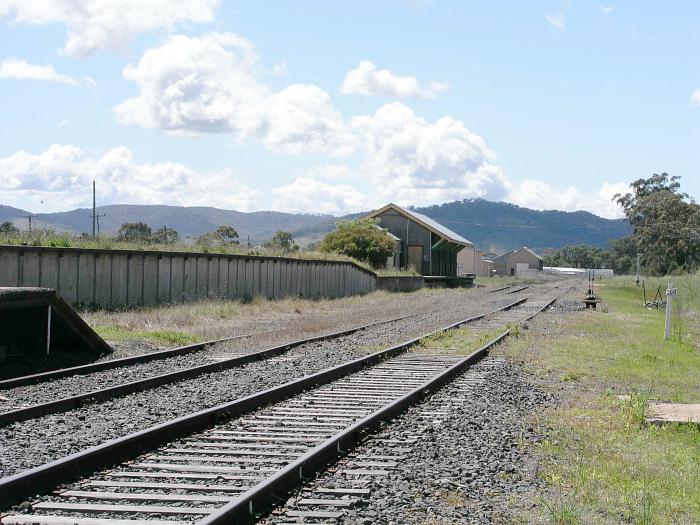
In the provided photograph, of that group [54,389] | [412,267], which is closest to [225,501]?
[54,389]

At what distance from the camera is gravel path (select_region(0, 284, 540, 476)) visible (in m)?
7.68

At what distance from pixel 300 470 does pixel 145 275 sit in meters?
21.0

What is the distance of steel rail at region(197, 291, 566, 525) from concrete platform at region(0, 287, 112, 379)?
6774 mm

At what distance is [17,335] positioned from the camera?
15.3m

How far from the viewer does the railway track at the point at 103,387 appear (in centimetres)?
957

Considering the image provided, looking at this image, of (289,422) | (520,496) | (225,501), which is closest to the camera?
(225,501)

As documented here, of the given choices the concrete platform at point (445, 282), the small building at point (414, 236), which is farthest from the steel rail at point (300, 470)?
the small building at point (414, 236)

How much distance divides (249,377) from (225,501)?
23.1ft

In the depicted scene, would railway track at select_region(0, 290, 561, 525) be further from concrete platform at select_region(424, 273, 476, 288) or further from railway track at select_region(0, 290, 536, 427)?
concrete platform at select_region(424, 273, 476, 288)

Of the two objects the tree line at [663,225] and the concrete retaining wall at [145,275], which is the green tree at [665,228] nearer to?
the tree line at [663,225]

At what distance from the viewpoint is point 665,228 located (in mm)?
91812

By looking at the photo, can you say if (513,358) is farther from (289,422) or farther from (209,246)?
(209,246)

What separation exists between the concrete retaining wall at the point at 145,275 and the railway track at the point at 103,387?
7362 millimetres

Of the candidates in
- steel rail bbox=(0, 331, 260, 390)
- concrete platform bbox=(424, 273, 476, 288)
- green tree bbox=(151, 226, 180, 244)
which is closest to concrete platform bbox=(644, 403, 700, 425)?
steel rail bbox=(0, 331, 260, 390)
